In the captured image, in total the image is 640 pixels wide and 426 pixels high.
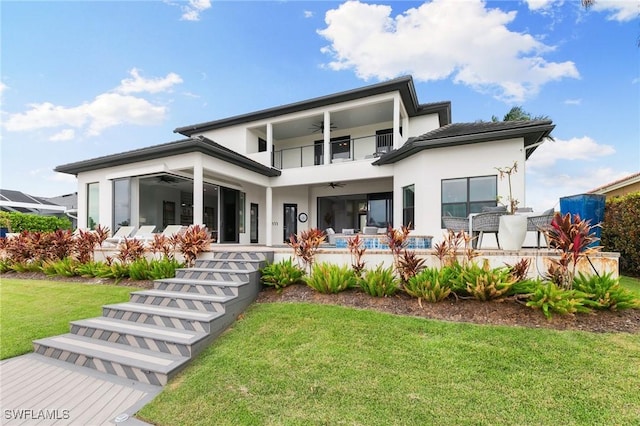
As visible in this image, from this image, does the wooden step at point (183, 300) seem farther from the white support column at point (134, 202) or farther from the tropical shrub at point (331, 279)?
the white support column at point (134, 202)

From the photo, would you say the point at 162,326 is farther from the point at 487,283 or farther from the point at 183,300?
the point at 487,283

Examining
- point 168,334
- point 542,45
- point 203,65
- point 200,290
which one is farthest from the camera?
point 203,65

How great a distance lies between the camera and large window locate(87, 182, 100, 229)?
1322 centimetres

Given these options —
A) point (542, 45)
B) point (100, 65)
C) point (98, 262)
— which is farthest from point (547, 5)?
point (100, 65)

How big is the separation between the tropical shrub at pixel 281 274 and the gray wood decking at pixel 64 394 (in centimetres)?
276

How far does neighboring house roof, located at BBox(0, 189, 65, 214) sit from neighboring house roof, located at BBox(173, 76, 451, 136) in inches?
520

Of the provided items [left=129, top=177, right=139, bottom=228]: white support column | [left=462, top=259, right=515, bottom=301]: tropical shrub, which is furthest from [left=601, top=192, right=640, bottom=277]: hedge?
[left=129, top=177, right=139, bottom=228]: white support column

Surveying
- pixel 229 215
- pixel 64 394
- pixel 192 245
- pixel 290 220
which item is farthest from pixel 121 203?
pixel 64 394

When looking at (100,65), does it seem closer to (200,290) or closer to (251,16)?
(251,16)

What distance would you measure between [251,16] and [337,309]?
12955 mm

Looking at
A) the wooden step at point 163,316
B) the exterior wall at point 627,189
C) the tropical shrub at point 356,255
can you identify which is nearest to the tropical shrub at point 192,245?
the wooden step at point 163,316

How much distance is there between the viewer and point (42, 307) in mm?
6504

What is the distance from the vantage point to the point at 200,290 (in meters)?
5.80

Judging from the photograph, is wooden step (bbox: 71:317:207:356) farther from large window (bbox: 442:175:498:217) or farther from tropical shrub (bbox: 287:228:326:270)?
large window (bbox: 442:175:498:217)
